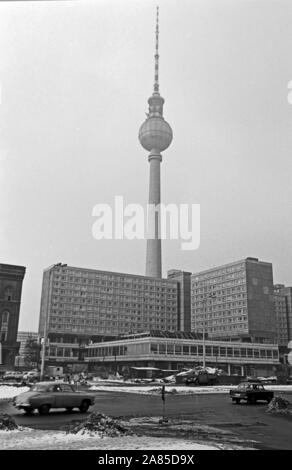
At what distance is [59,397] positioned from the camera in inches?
922

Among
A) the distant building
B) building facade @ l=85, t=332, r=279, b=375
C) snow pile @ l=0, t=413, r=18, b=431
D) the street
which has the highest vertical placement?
the distant building

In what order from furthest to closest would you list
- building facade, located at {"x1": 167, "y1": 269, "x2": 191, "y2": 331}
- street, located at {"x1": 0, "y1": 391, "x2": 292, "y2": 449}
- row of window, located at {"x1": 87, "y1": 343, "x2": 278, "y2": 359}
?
1. building facade, located at {"x1": 167, "y1": 269, "x2": 191, "y2": 331}
2. row of window, located at {"x1": 87, "y1": 343, "x2": 278, "y2": 359}
3. street, located at {"x1": 0, "y1": 391, "x2": 292, "y2": 449}

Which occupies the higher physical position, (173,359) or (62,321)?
(62,321)

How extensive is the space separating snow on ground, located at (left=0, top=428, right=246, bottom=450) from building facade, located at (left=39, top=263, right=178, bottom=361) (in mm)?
135226

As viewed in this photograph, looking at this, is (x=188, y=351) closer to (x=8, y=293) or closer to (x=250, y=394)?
(x=8, y=293)

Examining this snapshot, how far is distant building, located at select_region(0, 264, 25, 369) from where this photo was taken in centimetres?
11119

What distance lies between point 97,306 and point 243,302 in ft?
167

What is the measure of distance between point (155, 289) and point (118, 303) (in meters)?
18.4

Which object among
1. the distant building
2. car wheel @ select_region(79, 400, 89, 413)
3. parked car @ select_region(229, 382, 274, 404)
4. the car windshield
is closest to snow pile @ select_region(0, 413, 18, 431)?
the car windshield

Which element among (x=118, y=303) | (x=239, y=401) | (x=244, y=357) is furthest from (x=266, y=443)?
(x=118, y=303)

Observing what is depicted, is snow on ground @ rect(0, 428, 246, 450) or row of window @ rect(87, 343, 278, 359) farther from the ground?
row of window @ rect(87, 343, 278, 359)

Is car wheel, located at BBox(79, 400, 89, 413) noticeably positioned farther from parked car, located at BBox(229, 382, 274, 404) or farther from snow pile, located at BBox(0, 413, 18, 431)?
parked car, located at BBox(229, 382, 274, 404)
